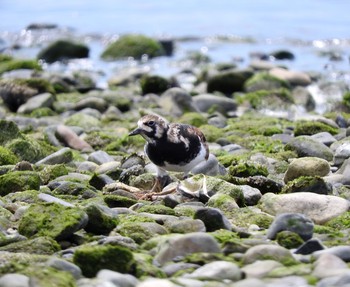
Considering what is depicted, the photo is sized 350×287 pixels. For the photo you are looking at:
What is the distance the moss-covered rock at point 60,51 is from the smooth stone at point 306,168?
59.8 ft

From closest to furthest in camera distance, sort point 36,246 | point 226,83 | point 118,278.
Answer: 1. point 118,278
2. point 36,246
3. point 226,83

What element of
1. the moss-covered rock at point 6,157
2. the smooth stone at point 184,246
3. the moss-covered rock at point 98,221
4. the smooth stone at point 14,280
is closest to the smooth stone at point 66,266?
the smooth stone at point 14,280

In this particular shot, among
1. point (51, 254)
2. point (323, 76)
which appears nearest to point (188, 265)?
point (51, 254)

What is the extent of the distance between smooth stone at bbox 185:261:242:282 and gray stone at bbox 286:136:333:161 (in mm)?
5300

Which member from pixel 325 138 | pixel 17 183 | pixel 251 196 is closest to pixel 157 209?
pixel 251 196

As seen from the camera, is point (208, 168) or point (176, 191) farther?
point (208, 168)

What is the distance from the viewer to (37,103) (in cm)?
1670

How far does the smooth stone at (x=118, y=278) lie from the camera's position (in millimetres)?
5707

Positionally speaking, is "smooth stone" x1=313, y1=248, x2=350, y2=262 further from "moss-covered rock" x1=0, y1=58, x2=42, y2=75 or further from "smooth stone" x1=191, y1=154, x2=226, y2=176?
"moss-covered rock" x1=0, y1=58, x2=42, y2=75

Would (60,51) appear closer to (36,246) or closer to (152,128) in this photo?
(152,128)

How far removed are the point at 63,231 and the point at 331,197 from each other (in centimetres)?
260

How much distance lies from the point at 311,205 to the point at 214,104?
8.97m

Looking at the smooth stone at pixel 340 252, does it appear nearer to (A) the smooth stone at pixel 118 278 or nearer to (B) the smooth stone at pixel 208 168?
(A) the smooth stone at pixel 118 278

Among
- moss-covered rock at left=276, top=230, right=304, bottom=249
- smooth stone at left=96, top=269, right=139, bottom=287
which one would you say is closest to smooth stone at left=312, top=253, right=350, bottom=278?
moss-covered rock at left=276, top=230, right=304, bottom=249
